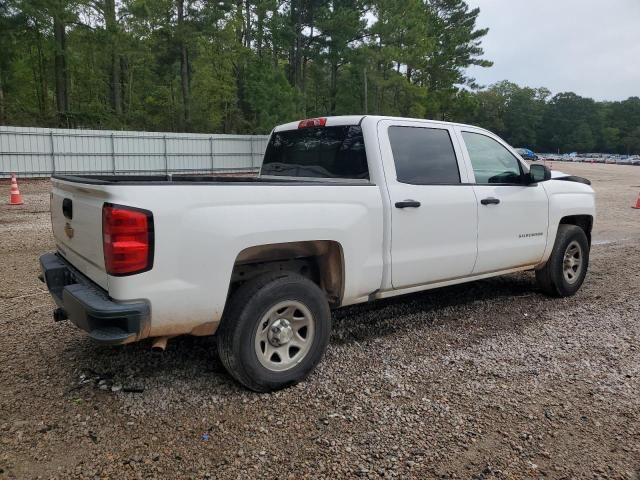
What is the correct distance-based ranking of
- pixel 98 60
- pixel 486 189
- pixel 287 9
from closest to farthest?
pixel 486 189 → pixel 98 60 → pixel 287 9

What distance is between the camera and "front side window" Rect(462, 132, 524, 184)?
4.68 m

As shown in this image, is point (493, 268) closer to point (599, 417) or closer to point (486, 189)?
point (486, 189)

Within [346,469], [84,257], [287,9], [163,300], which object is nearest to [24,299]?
[84,257]

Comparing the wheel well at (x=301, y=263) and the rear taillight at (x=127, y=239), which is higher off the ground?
the rear taillight at (x=127, y=239)

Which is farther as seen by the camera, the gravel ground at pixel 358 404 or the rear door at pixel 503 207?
the rear door at pixel 503 207

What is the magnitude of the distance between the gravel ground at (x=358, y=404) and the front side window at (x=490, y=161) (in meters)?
1.37

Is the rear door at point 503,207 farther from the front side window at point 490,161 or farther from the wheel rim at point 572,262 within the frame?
the wheel rim at point 572,262

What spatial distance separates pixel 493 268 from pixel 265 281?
2.49 meters

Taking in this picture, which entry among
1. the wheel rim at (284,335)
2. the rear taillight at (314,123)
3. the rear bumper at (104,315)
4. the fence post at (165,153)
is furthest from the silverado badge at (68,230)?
the fence post at (165,153)

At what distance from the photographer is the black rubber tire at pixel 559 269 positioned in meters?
5.42

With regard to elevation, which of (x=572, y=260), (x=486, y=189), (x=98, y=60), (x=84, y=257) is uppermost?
(x=98, y=60)

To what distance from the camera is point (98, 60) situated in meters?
34.7

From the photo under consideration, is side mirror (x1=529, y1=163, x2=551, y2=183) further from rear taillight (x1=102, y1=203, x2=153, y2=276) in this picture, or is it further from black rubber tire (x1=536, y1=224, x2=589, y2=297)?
rear taillight (x1=102, y1=203, x2=153, y2=276)

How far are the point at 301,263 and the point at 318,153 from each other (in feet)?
3.75
